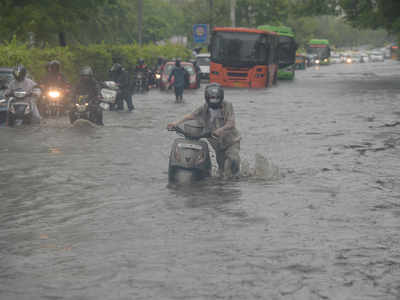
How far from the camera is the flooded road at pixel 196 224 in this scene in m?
6.43

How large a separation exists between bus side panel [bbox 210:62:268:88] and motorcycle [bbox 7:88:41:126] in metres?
25.1

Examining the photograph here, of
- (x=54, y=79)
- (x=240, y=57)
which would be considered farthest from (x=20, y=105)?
(x=240, y=57)

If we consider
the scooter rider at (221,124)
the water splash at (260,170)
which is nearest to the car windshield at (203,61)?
the water splash at (260,170)

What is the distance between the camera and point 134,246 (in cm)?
774

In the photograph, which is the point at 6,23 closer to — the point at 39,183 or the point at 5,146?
the point at 5,146

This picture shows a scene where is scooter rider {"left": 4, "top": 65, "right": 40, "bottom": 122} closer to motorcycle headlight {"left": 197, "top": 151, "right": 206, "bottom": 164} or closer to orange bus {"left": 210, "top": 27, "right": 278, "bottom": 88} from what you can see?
motorcycle headlight {"left": 197, "top": 151, "right": 206, "bottom": 164}

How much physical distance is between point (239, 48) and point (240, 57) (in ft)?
1.89

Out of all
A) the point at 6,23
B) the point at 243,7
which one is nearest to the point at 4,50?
the point at 6,23

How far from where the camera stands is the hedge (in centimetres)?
2522

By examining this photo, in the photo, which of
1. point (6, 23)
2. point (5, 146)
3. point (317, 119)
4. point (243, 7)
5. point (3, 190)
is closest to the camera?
point (3, 190)

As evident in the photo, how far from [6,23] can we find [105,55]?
4.40 m

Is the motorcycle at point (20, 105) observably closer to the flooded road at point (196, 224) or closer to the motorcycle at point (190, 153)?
the flooded road at point (196, 224)

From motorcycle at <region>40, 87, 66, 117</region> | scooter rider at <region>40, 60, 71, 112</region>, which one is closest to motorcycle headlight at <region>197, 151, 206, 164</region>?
scooter rider at <region>40, 60, 71, 112</region>

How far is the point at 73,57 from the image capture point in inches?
1238
